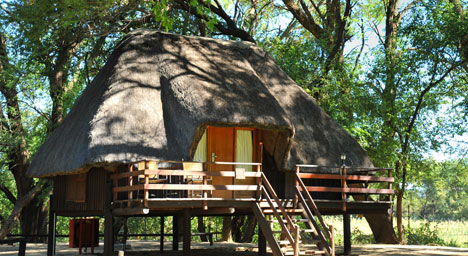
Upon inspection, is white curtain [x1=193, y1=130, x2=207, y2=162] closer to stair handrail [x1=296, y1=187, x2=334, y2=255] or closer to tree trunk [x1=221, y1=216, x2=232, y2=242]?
stair handrail [x1=296, y1=187, x2=334, y2=255]

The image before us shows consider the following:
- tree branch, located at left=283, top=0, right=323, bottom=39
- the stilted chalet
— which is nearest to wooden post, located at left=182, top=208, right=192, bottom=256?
the stilted chalet

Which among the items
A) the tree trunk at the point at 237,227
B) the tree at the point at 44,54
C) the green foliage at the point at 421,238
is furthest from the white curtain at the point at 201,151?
the tree trunk at the point at 237,227

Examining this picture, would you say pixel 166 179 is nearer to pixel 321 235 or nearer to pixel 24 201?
pixel 321 235

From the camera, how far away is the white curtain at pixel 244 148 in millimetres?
15617

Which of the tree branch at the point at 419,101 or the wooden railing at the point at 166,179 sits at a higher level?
the tree branch at the point at 419,101

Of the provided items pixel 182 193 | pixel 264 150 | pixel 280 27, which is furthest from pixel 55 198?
pixel 280 27

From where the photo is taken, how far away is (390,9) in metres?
25.0

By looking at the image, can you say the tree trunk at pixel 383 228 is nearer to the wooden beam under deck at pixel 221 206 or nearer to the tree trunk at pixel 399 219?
the tree trunk at pixel 399 219

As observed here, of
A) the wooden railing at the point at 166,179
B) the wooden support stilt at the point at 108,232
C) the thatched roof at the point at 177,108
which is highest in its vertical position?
the thatched roof at the point at 177,108

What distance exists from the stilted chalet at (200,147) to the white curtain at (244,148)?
0.03 metres

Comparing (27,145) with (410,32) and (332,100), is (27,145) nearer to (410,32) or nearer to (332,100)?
(332,100)

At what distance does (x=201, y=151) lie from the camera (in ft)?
49.5

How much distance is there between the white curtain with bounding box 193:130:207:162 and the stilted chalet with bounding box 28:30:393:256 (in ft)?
0.08

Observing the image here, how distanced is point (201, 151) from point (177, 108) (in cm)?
136
